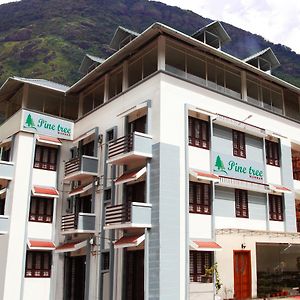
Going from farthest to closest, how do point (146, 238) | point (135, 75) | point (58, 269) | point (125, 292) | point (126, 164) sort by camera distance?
point (58, 269), point (135, 75), point (126, 164), point (125, 292), point (146, 238)

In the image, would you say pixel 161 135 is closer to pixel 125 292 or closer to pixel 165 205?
pixel 165 205

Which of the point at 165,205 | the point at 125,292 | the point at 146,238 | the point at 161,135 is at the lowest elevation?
the point at 125,292

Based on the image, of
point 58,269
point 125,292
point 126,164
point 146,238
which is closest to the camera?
point 146,238

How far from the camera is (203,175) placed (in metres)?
19.5

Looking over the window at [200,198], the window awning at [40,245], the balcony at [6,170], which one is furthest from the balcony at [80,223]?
the window at [200,198]

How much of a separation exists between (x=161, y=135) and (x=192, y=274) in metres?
6.27

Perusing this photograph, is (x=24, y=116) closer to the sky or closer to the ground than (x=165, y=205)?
closer to the sky

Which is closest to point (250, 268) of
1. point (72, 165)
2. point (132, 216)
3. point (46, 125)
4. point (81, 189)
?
point (132, 216)

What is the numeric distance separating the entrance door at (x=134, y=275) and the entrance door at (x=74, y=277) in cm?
478

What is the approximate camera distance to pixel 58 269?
24.4 metres

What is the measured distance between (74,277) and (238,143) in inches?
466

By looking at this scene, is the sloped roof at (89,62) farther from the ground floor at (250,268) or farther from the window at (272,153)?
the ground floor at (250,268)

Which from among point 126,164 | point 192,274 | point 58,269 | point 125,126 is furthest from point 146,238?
point 58,269

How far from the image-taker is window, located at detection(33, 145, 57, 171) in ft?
82.8
